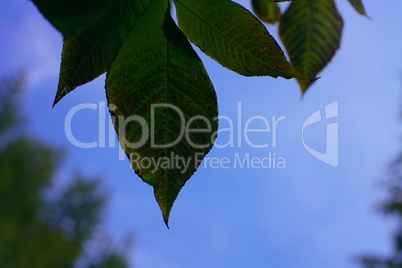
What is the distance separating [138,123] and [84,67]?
0.15ft

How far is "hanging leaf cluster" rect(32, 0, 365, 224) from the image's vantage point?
298mm

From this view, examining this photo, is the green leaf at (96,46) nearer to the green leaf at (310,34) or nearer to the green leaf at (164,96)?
the green leaf at (164,96)

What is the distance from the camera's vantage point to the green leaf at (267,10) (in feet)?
1.52

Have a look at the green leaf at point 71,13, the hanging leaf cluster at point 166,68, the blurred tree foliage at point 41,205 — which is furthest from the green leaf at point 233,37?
the blurred tree foliage at point 41,205

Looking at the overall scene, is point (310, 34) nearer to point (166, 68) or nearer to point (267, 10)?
point (267, 10)

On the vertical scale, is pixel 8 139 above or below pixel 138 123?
below

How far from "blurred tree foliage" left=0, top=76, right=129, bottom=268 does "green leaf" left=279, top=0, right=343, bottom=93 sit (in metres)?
12.3

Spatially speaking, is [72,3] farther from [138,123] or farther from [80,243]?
[80,243]

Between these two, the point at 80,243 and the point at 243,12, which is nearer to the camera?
the point at 243,12

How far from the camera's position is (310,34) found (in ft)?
1.77

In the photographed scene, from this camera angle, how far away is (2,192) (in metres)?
12.3

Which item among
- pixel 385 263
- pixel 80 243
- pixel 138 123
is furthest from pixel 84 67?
pixel 80 243

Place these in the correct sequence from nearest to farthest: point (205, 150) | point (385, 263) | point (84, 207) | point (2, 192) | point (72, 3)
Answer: point (72, 3), point (205, 150), point (385, 263), point (2, 192), point (84, 207)

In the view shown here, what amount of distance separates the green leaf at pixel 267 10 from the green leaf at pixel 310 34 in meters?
0.01
